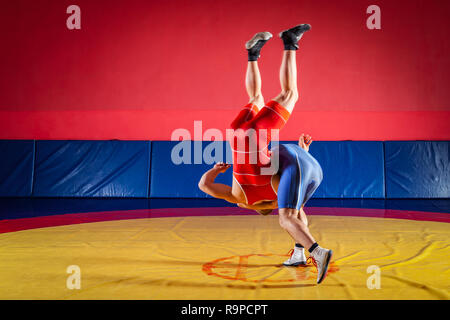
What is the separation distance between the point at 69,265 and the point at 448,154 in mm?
6605

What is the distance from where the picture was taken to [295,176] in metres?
2.47

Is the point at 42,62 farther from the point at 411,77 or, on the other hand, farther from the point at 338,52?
the point at 411,77

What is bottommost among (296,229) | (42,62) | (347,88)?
(296,229)

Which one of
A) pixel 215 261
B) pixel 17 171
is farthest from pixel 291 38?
pixel 17 171

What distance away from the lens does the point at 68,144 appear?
7250 millimetres

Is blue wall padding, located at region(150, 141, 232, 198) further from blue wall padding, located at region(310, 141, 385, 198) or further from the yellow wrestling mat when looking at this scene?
the yellow wrestling mat

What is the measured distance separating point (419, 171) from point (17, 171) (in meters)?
7.09

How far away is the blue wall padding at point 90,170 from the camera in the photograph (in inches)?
281

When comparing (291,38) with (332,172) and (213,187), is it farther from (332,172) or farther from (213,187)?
(332,172)

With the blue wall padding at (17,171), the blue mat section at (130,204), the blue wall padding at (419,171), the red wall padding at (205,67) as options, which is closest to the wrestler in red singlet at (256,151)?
the blue mat section at (130,204)

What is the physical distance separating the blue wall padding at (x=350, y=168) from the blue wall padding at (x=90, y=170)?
316cm

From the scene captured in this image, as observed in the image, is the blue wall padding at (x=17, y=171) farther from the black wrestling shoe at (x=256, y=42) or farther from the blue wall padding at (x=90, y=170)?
the black wrestling shoe at (x=256, y=42)
